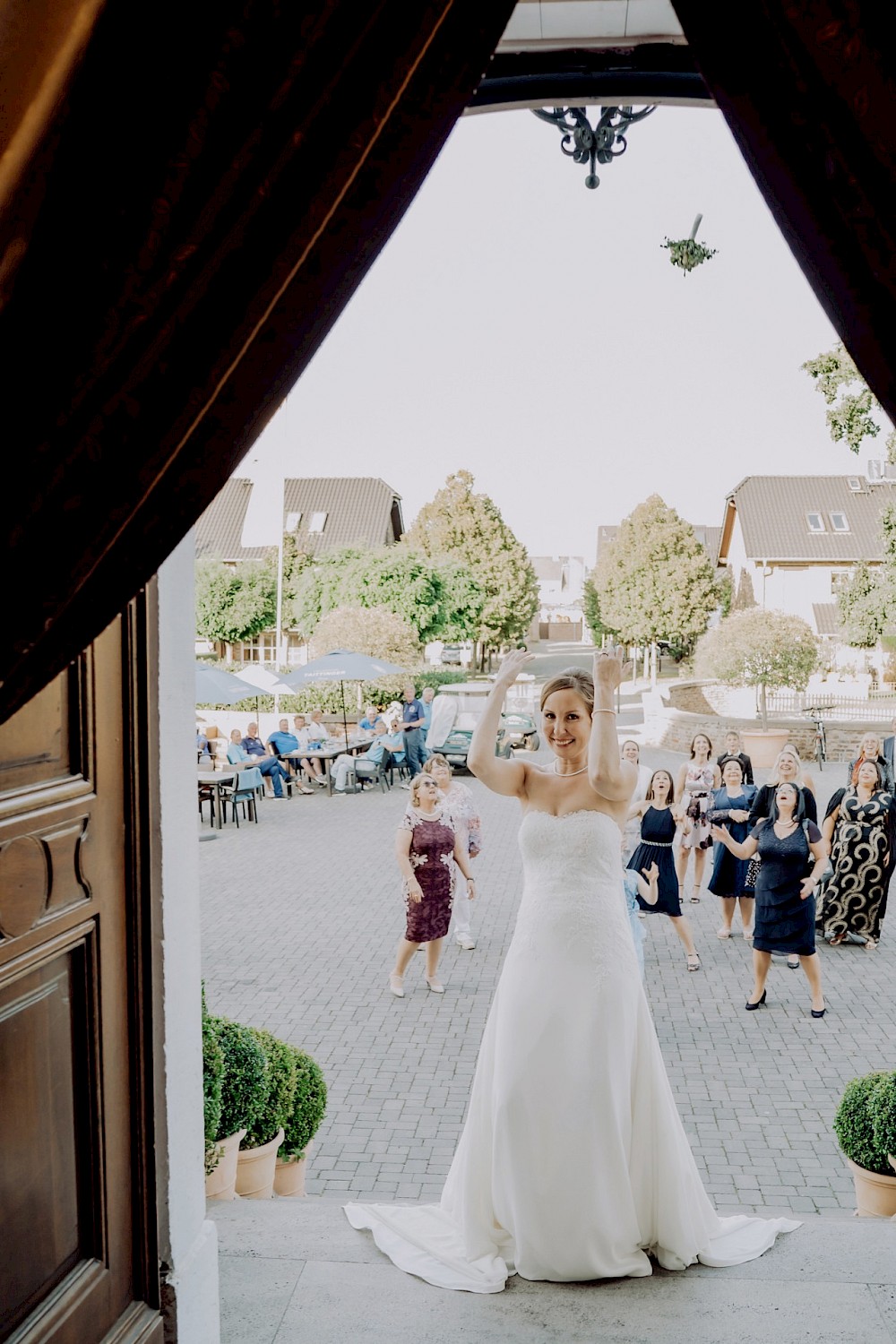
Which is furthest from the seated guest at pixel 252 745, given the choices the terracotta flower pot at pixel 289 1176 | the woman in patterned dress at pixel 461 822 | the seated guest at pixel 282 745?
the terracotta flower pot at pixel 289 1176

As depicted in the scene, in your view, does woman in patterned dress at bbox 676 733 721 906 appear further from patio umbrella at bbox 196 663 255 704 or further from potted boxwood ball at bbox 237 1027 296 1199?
patio umbrella at bbox 196 663 255 704

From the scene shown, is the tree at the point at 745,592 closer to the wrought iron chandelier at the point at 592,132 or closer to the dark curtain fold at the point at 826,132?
the wrought iron chandelier at the point at 592,132

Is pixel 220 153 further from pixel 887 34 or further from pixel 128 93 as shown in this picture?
pixel 887 34

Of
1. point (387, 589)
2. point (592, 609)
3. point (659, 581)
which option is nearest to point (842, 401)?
point (387, 589)

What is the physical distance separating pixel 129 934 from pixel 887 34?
7.99 feet

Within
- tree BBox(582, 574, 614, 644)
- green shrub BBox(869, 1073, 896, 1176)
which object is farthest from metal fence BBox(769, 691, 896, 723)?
green shrub BBox(869, 1073, 896, 1176)

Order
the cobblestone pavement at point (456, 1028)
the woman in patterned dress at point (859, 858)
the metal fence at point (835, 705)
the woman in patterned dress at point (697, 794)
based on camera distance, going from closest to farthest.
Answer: the cobblestone pavement at point (456, 1028), the woman in patterned dress at point (859, 858), the woman in patterned dress at point (697, 794), the metal fence at point (835, 705)

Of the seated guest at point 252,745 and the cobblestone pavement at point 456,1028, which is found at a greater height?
the seated guest at point 252,745

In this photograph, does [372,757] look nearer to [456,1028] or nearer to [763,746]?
[763,746]

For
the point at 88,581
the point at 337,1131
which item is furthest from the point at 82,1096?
the point at 337,1131

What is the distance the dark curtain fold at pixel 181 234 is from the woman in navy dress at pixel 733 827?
777cm

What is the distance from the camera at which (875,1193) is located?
4.23m

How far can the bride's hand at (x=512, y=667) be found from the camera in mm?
3709

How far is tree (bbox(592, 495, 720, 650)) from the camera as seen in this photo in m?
43.8
